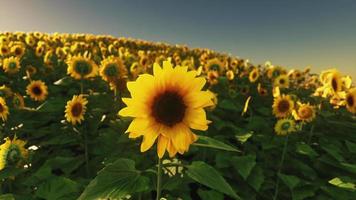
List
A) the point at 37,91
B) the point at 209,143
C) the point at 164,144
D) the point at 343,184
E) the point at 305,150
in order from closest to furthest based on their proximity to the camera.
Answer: the point at 164,144 → the point at 209,143 → the point at 343,184 → the point at 305,150 → the point at 37,91

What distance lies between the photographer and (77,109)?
508 centimetres

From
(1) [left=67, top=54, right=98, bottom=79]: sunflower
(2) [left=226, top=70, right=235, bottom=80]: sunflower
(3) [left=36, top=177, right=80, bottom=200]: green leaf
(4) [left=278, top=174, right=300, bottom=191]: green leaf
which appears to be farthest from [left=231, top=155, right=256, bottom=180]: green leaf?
(2) [left=226, top=70, right=235, bottom=80]: sunflower

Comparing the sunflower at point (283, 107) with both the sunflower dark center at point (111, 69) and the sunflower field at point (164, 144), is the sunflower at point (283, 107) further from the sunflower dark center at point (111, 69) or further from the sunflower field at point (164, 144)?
the sunflower dark center at point (111, 69)

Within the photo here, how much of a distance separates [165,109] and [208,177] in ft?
1.49

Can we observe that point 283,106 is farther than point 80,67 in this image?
No

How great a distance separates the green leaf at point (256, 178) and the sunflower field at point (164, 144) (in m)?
0.02

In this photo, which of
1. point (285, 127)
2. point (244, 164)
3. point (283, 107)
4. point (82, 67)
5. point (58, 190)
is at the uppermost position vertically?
point (82, 67)

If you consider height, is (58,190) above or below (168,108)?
below

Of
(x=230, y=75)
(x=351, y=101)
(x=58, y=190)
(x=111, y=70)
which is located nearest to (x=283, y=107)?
(x=351, y=101)

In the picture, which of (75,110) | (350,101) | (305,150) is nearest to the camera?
(75,110)

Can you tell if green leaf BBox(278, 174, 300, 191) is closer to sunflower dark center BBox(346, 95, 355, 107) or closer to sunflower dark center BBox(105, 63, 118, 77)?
sunflower dark center BBox(346, 95, 355, 107)

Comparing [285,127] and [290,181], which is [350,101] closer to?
[285,127]

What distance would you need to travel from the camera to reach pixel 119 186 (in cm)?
226

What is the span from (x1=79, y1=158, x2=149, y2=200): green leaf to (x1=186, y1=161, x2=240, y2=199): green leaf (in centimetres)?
27
